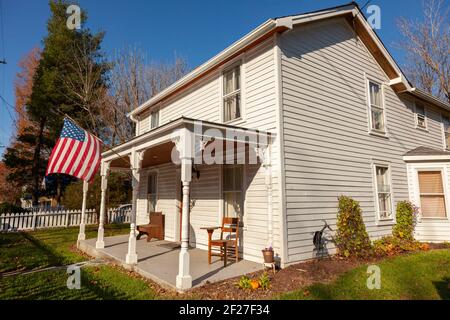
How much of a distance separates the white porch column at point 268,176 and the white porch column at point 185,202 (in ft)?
5.88

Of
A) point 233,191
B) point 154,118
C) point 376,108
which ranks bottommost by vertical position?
point 233,191

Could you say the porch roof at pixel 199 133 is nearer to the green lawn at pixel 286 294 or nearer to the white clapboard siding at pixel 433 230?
the green lawn at pixel 286 294

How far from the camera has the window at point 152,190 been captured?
11785mm

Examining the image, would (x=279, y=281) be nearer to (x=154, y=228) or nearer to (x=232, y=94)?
(x=232, y=94)

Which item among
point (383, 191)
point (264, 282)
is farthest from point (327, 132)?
point (264, 282)

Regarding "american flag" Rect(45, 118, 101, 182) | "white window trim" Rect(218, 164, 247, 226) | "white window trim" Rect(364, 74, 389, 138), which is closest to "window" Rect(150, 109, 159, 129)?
"white window trim" Rect(218, 164, 247, 226)

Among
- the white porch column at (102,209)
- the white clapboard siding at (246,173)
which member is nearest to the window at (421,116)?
the white clapboard siding at (246,173)

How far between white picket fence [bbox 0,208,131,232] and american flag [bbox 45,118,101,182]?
9.46 metres

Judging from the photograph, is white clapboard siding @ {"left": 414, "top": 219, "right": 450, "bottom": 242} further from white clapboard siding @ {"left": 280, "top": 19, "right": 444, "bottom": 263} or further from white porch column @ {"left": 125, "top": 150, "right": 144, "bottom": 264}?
white porch column @ {"left": 125, "top": 150, "right": 144, "bottom": 264}

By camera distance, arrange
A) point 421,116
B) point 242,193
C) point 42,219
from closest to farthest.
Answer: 1. point 242,193
2. point 421,116
3. point 42,219

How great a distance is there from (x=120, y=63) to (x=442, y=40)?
2135 cm

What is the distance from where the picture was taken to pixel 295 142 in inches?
272

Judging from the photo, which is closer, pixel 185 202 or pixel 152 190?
pixel 185 202

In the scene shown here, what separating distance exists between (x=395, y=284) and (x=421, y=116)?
9.06 meters
